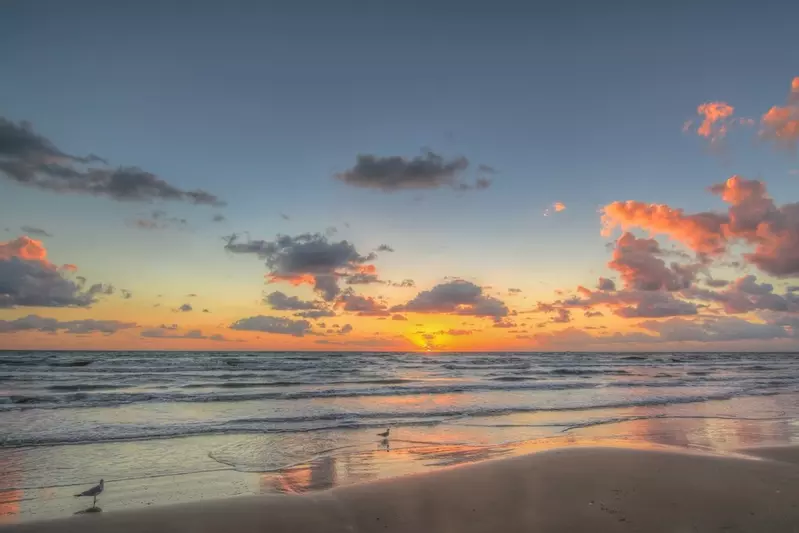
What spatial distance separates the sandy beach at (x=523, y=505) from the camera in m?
7.09

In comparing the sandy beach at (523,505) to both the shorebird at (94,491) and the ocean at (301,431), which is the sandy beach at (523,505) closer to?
the ocean at (301,431)

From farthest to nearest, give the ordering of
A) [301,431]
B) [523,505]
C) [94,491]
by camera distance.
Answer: [301,431]
[94,491]
[523,505]

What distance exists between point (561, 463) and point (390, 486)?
3864 mm

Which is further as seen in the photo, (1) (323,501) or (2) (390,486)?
(2) (390,486)

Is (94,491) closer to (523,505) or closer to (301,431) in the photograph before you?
(523,505)

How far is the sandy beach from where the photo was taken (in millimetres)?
7094

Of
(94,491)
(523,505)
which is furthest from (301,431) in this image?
(523,505)

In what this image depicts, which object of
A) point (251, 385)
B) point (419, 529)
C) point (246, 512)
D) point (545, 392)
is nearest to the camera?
point (419, 529)

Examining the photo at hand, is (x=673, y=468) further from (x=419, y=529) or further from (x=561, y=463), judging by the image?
(x=419, y=529)

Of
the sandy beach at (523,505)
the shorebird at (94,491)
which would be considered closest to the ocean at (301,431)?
the shorebird at (94,491)

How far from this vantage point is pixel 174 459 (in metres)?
11.7

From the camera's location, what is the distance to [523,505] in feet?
25.7

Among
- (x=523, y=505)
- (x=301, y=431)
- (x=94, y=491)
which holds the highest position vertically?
(x=523, y=505)

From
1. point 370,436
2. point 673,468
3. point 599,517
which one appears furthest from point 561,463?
point 370,436
